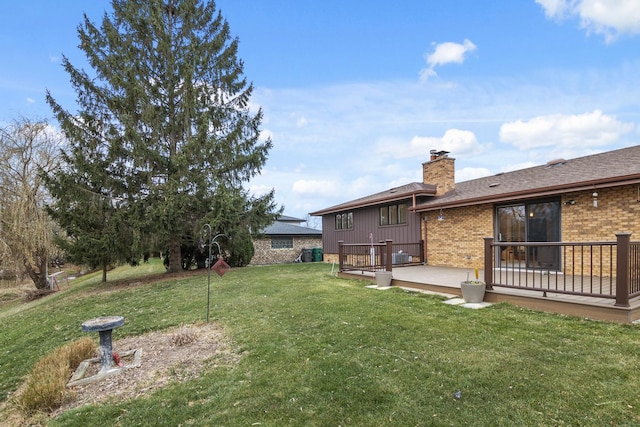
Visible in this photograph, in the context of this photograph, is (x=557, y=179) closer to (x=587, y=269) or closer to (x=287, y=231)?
(x=587, y=269)

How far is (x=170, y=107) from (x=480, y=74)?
12.6 meters

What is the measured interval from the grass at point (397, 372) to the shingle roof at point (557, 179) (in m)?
3.99

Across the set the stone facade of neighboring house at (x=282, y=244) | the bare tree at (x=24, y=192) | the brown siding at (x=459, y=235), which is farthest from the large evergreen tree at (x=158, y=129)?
the stone facade of neighboring house at (x=282, y=244)

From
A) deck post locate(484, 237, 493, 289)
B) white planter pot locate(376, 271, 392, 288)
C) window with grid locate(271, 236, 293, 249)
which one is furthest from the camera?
window with grid locate(271, 236, 293, 249)

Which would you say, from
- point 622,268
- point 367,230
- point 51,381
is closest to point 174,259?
point 367,230

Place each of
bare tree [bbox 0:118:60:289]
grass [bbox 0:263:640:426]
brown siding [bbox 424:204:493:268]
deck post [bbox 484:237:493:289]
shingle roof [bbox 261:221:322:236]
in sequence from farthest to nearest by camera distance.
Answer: shingle roof [bbox 261:221:322:236]
bare tree [bbox 0:118:60:289]
brown siding [bbox 424:204:493:268]
deck post [bbox 484:237:493:289]
grass [bbox 0:263:640:426]

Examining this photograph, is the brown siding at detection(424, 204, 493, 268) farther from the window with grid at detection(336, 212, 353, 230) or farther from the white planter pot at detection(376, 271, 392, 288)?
the window with grid at detection(336, 212, 353, 230)

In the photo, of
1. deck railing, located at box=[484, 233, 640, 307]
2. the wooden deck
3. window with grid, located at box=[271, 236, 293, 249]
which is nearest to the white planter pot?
the wooden deck

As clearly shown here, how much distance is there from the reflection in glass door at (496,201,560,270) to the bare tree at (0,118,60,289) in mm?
17316

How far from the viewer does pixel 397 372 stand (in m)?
3.38

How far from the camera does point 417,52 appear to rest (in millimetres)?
13578

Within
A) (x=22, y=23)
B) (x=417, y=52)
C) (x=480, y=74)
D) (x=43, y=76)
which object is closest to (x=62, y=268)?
(x=43, y=76)

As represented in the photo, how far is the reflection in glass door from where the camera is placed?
8398 millimetres

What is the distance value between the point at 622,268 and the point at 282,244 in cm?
1887
